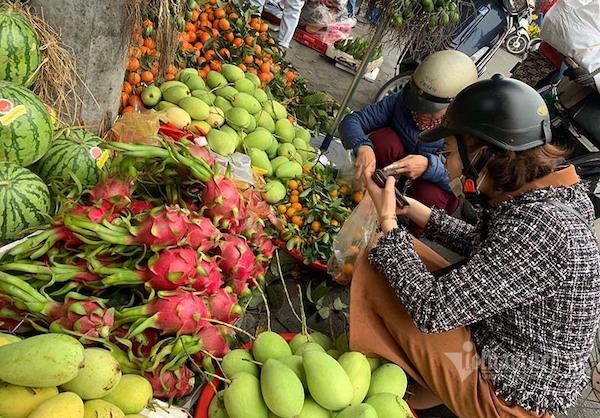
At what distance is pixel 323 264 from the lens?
2.84 m

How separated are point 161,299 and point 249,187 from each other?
846 mm

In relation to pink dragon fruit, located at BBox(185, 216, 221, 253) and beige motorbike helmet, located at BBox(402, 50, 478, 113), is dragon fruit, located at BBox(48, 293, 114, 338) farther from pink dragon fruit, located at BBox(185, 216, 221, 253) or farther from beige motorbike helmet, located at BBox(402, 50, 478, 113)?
beige motorbike helmet, located at BBox(402, 50, 478, 113)

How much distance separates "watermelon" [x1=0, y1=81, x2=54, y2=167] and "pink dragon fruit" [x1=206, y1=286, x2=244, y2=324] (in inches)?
32.2

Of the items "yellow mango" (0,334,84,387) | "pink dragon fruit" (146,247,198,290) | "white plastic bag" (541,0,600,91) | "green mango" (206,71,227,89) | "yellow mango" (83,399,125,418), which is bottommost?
"green mango" (206,71,227,89)

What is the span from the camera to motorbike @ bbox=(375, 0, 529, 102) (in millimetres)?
4867

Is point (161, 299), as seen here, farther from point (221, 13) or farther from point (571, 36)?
point (571, 36)

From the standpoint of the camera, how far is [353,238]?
265 centimetres

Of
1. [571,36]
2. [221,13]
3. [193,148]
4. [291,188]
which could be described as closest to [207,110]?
[291,188]

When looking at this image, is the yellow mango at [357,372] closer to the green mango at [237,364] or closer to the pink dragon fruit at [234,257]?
the green mango at [237,364]

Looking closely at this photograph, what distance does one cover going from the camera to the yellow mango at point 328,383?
5.44 feet

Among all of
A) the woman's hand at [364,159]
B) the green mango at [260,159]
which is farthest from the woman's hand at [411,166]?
the green mango at [260,159]

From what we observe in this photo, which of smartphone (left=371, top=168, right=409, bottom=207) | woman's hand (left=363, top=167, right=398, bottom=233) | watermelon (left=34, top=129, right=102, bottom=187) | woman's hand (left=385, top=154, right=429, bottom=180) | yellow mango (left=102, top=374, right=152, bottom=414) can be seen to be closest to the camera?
yellow mango (left=102, top=374, right=152, bottom=414)

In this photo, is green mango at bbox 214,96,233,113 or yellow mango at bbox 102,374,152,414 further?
green mango at bbox 214,96,233,113

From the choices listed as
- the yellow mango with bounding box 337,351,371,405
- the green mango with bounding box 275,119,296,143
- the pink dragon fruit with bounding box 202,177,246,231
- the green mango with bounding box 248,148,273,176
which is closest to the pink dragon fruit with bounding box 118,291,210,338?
the pink dragon fruit with bounding box 202,177,246,231
